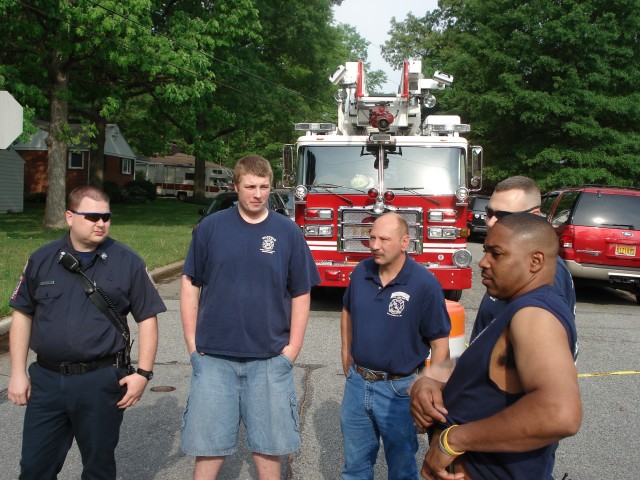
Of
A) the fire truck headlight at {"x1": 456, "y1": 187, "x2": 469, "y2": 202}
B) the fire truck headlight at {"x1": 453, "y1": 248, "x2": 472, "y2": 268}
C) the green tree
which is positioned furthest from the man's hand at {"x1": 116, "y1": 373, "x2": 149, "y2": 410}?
the green tree

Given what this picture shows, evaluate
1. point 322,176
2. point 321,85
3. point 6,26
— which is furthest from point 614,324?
point 321,85

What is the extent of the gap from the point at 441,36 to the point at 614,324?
4137 cm

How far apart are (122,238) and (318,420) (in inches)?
536

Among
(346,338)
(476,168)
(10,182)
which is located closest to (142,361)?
(346,338)

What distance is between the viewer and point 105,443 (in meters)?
3.29

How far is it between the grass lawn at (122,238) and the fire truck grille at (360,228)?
15.0 ft

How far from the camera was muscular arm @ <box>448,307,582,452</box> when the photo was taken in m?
1.72

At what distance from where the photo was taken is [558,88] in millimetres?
29891

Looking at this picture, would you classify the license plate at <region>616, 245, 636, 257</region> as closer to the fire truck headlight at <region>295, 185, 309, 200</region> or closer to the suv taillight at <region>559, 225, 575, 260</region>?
the suv taillight at <region>559, 225, 575, 260</region>

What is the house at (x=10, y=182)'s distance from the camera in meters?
28.2

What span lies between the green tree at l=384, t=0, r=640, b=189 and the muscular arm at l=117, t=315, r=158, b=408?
28388 millimetres

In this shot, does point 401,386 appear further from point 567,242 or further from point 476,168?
point 567,242

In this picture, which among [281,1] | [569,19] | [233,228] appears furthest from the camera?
[281,1]

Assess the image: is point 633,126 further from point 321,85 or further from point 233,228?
point 233,228
